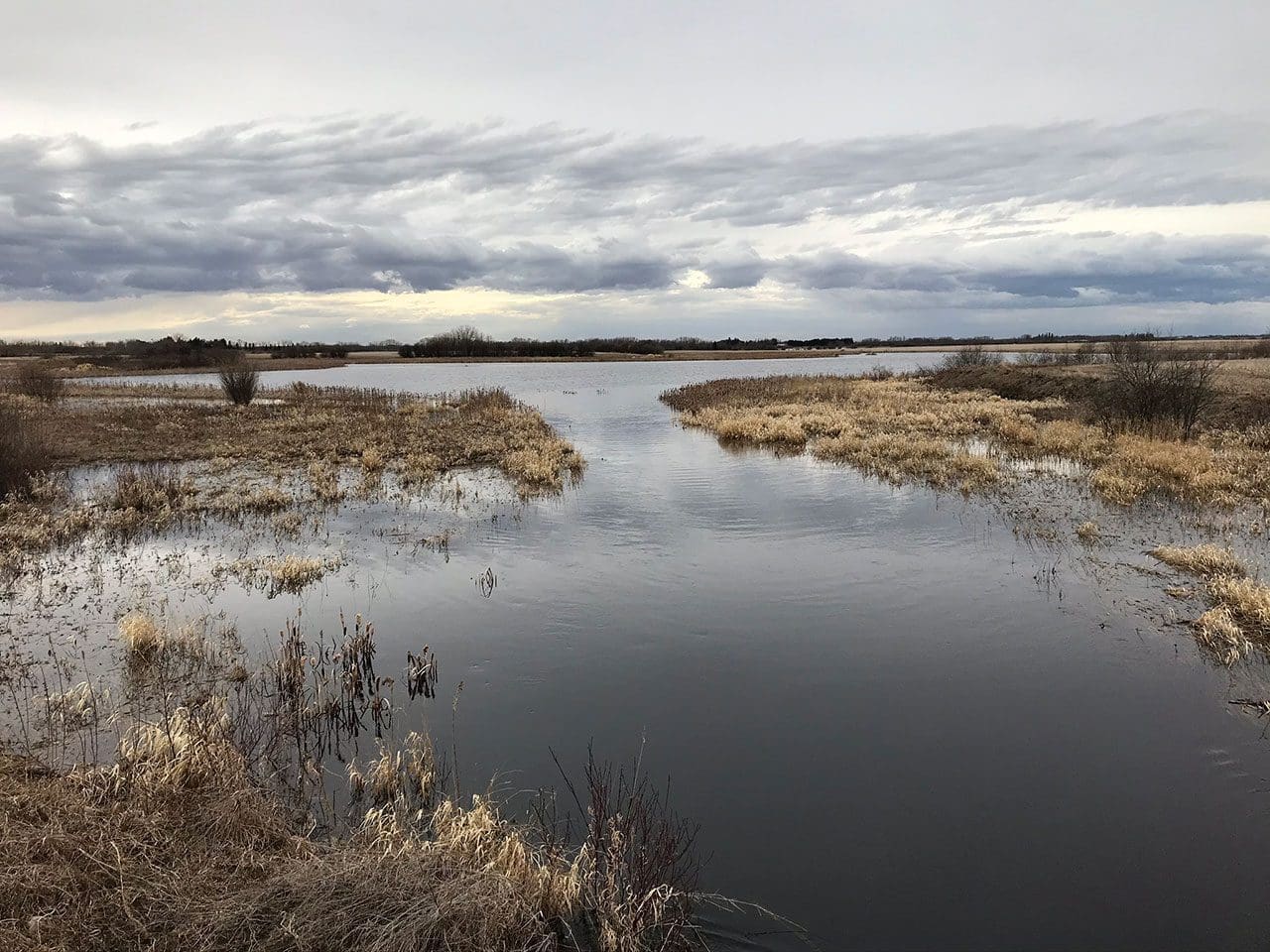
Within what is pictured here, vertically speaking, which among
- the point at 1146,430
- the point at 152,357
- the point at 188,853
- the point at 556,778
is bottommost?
the point at 556,778

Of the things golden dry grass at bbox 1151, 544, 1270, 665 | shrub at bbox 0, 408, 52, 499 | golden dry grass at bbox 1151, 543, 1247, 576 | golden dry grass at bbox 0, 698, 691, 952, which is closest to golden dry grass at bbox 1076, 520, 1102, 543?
golden dry grass at bbox 1151, 543, 1247, 576

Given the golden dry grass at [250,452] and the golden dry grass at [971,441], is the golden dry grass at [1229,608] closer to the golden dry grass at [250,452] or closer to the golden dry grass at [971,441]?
the golden dry grass at [971,441]

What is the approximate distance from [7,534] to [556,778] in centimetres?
1505

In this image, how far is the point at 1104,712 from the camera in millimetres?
9172

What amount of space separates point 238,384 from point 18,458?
26.5m

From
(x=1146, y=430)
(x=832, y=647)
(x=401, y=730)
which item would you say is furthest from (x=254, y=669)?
(x=1146, y=430)

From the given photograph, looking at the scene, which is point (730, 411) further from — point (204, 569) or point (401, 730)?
point (401, 730)

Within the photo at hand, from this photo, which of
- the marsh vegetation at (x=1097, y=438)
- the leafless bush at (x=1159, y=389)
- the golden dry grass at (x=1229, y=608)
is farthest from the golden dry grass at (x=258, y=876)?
the leafless bush at (x=1159, y=389)

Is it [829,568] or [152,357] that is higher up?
[152,357]

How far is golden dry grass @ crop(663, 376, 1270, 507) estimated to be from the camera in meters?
20.9

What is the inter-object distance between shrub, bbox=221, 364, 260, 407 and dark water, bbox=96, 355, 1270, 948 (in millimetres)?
35485

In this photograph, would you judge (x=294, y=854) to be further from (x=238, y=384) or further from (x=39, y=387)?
(x=39, y=387)

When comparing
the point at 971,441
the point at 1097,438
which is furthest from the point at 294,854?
the point at 971,441

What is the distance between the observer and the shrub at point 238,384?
46656mm
